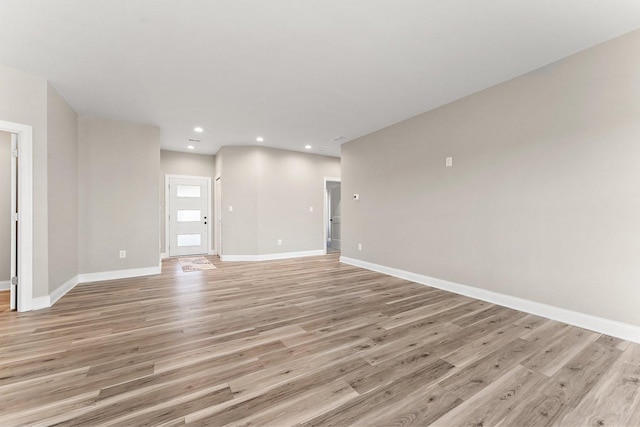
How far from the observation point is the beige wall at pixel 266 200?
621cm

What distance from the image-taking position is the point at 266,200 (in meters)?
6.34

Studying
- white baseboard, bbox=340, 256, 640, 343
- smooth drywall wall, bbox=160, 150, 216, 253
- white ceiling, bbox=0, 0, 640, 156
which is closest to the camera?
white ceiling, bbox=0, 0, 640, 156

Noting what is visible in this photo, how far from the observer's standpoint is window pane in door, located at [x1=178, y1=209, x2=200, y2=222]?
6797 mm

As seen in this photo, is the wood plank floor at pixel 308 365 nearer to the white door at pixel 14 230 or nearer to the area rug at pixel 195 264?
the white door at pixel 14 230

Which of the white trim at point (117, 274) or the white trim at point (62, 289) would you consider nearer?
the white trim at point (62, 289)

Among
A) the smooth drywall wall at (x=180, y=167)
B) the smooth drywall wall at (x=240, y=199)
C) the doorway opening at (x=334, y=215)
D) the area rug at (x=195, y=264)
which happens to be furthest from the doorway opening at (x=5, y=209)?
the doorway opening at (x=334, y=215)

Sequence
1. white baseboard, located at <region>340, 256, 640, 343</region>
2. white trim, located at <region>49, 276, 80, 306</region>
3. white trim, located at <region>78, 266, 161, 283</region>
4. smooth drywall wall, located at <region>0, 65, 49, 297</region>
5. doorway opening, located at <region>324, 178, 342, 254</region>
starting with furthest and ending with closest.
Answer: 1. doorway opening, located at <region>324, 178, 342, 254</region>
2. white trim, located at <region>78, 266, 161, 283</region>
3. white trim, located at <region>49, 276, 80, 306</region>
4. smooth drywall wall, located at <region>0, 65, 49, 297</region>
5. white baseboard, located at <region>340, 256, 640, 343</region>

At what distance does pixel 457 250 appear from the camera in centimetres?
368

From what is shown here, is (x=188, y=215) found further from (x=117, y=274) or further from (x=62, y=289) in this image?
(x=62, y=289)

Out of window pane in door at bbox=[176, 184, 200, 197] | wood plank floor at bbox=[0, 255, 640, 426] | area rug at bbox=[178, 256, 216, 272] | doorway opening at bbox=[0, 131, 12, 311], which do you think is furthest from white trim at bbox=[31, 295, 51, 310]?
window pane in door at bbox=[176, 184, 200, 197]

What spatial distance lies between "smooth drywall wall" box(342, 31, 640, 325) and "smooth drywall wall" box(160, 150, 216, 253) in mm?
5249

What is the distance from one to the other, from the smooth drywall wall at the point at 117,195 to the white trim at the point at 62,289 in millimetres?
253

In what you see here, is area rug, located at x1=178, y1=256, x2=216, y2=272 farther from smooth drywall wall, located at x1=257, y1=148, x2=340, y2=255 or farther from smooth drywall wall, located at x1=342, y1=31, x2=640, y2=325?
smooth drywall wall, located at x1=342, y1=31, x2=640, y2=325

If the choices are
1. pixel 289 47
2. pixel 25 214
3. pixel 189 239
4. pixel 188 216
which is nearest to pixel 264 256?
pixel 189 239
